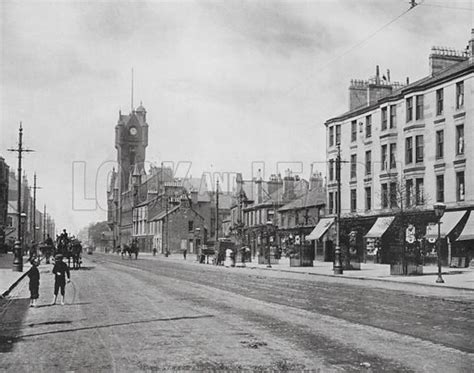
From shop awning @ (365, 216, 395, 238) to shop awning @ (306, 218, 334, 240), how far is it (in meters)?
7.68

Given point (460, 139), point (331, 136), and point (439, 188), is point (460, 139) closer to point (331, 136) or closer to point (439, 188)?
point (439, 188)

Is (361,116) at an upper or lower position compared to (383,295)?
upper

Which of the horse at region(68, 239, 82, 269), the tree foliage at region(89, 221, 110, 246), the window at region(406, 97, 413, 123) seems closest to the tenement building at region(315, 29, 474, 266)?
the window at region(406, 97, 413, 123)

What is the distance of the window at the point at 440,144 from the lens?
40.1 meters

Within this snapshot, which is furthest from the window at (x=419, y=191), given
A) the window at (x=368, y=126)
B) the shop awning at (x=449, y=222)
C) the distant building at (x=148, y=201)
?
the distant building at (x=148, y=201)

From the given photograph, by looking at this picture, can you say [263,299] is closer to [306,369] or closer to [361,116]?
[306,369]

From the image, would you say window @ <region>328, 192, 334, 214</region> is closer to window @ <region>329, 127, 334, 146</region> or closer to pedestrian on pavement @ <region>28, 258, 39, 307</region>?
window @ <region>329, 127, 334, 146</region>

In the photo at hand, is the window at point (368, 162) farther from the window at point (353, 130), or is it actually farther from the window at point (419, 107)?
the window at point (419, 107)

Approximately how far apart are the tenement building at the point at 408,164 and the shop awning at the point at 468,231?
0.19 feet

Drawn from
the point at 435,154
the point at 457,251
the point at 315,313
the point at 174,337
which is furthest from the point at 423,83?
the point at 174,337

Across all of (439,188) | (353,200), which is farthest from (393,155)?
(353,200)

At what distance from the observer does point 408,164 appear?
43.1 metres

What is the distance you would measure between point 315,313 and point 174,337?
15.8 feet

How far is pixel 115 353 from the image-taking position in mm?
9305
